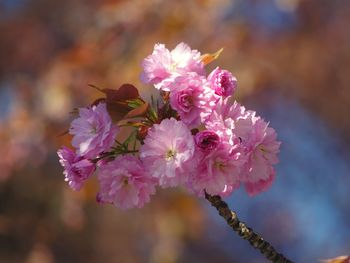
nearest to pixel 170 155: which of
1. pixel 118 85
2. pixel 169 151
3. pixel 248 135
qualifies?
pixel 169 151

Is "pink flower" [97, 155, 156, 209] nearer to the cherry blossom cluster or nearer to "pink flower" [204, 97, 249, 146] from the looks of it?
the cherry blossom cluster

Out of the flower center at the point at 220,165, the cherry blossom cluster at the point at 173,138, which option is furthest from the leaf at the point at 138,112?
the flower center at the point at 220,165

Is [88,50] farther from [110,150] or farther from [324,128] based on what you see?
[110,150]

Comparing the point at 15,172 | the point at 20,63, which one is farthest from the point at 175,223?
the point at 20,63

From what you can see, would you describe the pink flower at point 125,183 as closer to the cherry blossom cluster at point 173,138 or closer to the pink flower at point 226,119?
the cherry blossom cluster at point 173,138

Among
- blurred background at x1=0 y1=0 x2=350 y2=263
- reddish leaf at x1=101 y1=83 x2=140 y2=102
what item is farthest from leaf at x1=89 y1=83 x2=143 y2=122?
blurred background at x1=0 y1=0 x2=350 y2=263
